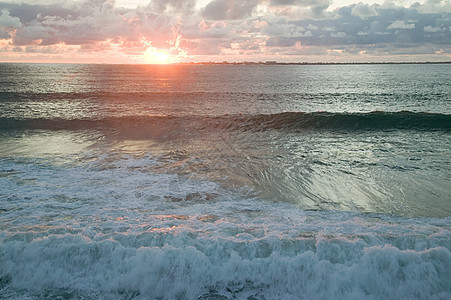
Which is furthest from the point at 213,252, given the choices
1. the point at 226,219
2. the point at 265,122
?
the point at 265,122

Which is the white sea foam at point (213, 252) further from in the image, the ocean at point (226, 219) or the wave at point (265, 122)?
the wave at point (265, 122)

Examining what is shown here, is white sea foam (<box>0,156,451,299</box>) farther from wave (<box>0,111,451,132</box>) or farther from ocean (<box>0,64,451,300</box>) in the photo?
wave (<box>0,111,451,132</box>)

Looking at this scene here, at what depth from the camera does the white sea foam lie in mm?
3801

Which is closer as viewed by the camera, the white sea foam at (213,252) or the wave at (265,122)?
the white sea foam at (213,252)

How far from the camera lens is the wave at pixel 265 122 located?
52.2 feet

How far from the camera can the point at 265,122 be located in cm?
1689

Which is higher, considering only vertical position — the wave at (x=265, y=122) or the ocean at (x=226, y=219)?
the wave at (x=265, y=122)

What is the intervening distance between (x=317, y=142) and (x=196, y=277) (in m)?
10.1

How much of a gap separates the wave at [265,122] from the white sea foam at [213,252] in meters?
10.4

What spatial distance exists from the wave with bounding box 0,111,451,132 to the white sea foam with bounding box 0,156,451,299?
34.0ft

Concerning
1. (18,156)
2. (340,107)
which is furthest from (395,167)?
(340,107)

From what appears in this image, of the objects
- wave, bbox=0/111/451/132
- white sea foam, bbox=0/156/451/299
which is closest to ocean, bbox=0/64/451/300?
white sea foam, bbox=0/156/451/299

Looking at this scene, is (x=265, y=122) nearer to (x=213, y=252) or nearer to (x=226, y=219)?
(x=226, y=219)

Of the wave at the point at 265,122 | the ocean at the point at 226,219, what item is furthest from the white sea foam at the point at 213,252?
the wave at the point at 265,122
